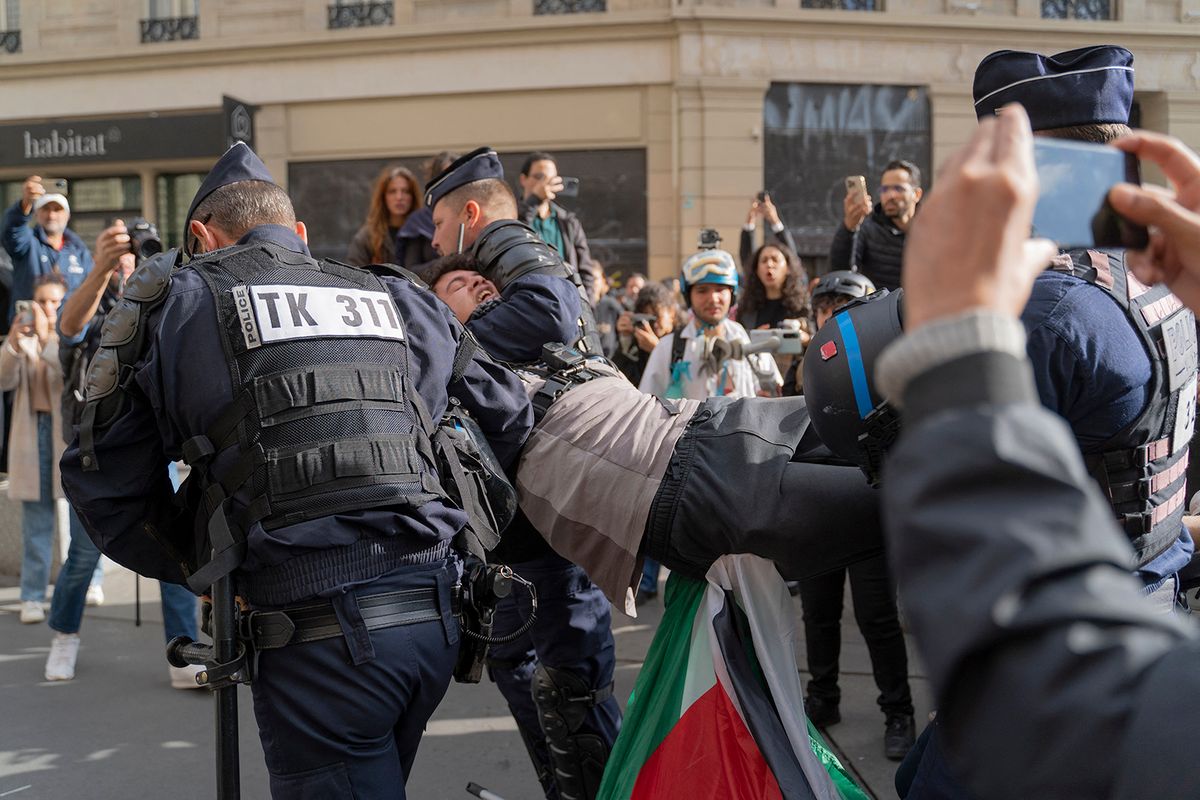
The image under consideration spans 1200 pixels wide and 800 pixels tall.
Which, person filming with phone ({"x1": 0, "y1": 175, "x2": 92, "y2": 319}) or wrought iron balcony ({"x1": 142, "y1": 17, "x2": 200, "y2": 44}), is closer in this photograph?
person filming with phone ({"x1": 0, "y1": 175, "x2": 92, "y2": 319})

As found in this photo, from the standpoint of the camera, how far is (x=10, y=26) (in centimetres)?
1683

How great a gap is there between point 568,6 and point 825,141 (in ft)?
13.0

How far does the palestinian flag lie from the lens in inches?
94.5

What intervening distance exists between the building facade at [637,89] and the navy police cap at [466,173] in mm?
10895

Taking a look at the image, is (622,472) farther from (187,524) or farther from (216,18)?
(216,18)

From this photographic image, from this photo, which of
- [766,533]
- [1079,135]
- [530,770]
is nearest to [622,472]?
[766,533]

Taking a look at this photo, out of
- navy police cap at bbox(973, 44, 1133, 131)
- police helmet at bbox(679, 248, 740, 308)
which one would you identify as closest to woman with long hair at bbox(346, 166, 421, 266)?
police helmet at bbox(679, 248, 740, 308)

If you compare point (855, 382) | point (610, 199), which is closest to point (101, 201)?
point (610, 199)

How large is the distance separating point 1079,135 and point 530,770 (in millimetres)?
2963

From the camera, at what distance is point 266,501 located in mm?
2129

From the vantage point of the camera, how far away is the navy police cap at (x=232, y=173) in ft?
8.43

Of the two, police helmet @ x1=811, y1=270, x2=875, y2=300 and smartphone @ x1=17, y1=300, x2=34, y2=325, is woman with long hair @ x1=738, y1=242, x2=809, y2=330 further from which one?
smartphone @ x1=17, y1=300, x2=34, y2=325

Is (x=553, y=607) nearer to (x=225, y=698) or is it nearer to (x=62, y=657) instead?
(x=225, y=698)

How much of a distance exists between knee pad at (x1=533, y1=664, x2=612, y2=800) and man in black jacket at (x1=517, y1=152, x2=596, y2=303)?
3.38m
